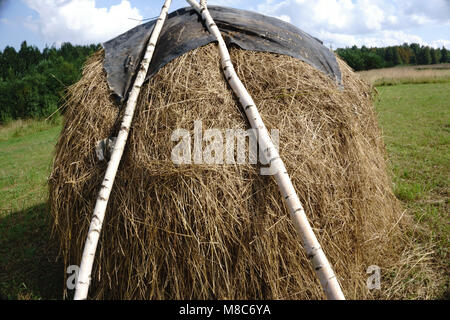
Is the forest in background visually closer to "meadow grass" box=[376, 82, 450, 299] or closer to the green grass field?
the green grass field

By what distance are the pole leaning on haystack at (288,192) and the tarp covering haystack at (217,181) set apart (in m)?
0.12

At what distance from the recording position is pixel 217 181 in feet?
10.2

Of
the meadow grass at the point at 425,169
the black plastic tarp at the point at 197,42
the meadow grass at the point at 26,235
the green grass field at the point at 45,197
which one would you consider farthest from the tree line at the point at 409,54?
the black plastic tarp at the point at 197,42

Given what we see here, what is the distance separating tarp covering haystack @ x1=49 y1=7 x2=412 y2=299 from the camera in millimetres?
3070

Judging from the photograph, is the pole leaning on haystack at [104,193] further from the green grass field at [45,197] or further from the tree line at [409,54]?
the tree line at [409,54]

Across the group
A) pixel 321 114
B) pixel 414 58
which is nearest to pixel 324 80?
pixel 321 114

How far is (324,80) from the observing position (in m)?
3.89

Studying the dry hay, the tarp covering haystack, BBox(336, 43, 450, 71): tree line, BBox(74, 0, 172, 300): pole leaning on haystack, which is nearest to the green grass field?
the tarp covering haystack

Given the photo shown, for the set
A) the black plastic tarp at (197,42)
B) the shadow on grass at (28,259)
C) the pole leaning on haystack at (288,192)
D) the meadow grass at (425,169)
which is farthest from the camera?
the meadow grass at (425,169)

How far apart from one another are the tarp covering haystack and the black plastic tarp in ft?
0.06

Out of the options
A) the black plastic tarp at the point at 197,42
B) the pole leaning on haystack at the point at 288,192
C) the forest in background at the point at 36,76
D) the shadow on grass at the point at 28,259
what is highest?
the forest in background at the point at 36,76

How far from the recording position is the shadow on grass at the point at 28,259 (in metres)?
4.05

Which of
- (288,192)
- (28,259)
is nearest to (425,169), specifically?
(288,192)
